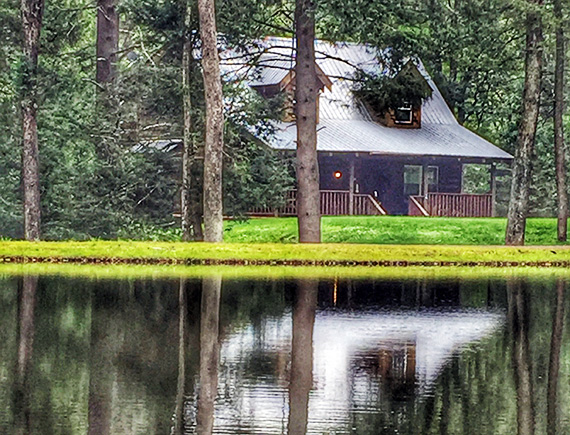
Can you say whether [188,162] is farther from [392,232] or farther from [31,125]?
[392,232]

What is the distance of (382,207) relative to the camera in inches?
2211

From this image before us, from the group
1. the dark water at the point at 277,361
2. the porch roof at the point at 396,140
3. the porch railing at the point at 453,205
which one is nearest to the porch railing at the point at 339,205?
the porch roof at the point at 396,140

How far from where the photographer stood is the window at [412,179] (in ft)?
201

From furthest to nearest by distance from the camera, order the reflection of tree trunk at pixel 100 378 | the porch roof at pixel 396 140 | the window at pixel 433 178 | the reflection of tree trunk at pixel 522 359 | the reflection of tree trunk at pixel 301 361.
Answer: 1. the window at pixel 433 178
2. the porch roof at pixel 396 140
3. the reflection of tree trunk at pixel 522 359
4. the reflection of tree trunk at pixel 301 361
5. the reflection of tree trunk at pixel 100 378

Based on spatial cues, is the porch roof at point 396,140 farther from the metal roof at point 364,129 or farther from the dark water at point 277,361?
the dark water at point 277,361

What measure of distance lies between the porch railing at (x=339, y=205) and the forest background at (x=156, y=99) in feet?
29.0

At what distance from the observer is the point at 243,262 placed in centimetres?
3231

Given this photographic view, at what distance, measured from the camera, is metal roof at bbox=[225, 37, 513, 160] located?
53.3m

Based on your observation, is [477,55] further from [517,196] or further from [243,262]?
[243,262]

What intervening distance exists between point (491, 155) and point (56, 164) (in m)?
17.9

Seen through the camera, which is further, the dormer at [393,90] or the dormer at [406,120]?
the dormer at [406,120]

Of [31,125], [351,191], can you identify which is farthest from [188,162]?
[351,191]

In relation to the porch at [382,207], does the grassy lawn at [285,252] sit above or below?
below

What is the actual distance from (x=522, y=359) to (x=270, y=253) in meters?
18.4
